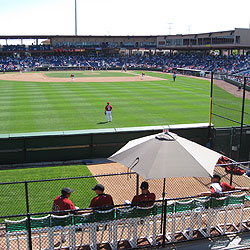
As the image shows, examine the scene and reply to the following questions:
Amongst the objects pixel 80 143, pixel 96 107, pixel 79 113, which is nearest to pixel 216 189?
pixel 80 143

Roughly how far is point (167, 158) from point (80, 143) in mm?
7369

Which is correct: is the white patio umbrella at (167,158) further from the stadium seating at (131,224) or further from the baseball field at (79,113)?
the baseball field at (79,113)


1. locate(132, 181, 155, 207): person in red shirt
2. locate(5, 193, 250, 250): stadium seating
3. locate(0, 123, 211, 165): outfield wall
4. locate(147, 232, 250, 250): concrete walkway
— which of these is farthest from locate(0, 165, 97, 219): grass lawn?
locate(147, 232, 250, 250): concrete walkway

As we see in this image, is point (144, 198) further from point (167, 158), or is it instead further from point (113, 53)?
point (113, 53)

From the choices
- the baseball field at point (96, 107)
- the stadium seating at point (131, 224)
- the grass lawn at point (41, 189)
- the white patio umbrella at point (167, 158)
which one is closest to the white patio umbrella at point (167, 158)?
the white patio umbrella at point (167, 158)

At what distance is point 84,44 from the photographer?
88.1 meters

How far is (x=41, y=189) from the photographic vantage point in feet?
33.2

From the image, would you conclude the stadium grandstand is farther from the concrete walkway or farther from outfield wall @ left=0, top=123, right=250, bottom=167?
the concrete walkway

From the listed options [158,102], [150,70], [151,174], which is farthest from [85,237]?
[150,70]

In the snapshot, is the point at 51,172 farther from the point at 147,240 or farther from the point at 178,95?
the point at 178,95

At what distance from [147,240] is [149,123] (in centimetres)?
1352

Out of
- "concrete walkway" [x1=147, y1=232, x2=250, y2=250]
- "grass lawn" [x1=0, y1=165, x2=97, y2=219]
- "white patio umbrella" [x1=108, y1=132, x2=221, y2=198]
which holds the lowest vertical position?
"grass lawn" [x1=0, y1=165, x2=97, y2=219]

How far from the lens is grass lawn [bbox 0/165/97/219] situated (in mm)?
9055

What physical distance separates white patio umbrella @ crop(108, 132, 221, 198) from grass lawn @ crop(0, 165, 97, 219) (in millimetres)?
2958
